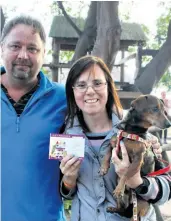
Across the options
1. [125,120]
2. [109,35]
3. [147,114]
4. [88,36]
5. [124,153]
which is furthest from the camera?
[88,36]

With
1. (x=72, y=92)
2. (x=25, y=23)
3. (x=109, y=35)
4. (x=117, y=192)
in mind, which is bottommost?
(x=117, y=192)

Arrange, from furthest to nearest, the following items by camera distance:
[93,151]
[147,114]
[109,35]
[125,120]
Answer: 1. [109,35]
2. [147,114]
3. [125,120]
4. [93,151]

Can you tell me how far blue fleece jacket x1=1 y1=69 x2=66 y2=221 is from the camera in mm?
2502

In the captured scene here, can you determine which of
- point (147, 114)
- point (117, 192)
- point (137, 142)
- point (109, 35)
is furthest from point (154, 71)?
point (117, 192)

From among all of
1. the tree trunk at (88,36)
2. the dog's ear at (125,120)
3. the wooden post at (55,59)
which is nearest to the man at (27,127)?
the dog's ear at (125,120)

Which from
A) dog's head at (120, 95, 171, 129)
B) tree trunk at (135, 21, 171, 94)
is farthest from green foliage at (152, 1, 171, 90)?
dog's head at (120, 95, 171, 129)

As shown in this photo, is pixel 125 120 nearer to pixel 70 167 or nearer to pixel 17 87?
pixel 70 167

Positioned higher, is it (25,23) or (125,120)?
(25,23)

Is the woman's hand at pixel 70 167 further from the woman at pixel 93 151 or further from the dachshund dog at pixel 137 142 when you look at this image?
the dachshund dog at pixel 137 142

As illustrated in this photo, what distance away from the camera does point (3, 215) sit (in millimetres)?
2529

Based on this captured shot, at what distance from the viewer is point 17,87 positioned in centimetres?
275

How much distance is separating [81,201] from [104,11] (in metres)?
3.63

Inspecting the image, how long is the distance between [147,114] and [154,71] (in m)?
3.35

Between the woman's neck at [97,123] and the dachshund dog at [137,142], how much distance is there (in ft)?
0.34
